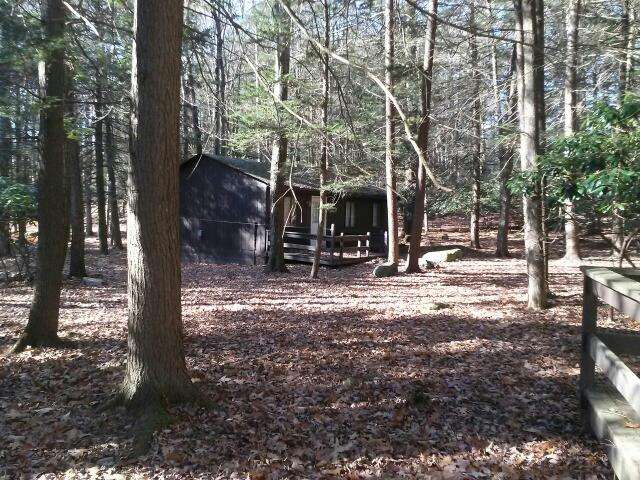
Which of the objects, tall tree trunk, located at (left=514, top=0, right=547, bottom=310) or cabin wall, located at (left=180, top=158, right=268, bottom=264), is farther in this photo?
cabin wall, located at (left=180, top=158, right=268, bottom=264)

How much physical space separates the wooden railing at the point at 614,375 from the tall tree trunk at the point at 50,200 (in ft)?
22.5

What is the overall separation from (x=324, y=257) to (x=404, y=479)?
14219 millimetres

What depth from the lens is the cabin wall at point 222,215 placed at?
20.0 m

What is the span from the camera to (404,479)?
150 inches

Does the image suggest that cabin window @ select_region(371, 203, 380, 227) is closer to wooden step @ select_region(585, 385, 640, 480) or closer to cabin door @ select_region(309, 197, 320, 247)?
cabin door @ select_region(309, 197, 320, 247)

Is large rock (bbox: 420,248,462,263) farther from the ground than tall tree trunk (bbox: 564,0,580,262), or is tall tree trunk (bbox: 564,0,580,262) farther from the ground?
tall tree trunk (bbox: 564,0,580,262)

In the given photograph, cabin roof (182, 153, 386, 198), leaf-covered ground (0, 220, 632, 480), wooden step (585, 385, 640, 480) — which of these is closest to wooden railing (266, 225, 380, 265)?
cabin roof (182, 153, 386, 198)

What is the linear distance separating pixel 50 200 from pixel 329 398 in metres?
4.93

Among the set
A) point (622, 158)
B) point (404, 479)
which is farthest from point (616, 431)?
point (622, 158)

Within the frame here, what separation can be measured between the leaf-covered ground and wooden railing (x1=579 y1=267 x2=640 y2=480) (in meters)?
0.44

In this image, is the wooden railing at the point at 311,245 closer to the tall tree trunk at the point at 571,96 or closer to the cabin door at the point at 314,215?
the cabin door at the point at 314,215

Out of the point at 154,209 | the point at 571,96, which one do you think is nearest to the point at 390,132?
the point at 571,96

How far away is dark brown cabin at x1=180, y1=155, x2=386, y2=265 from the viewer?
19688mm

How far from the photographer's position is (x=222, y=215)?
21219mm
